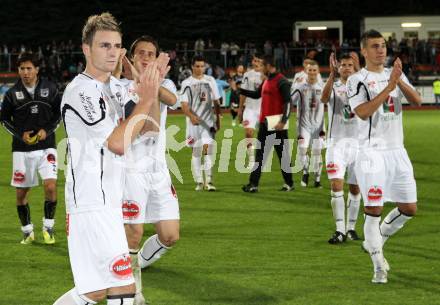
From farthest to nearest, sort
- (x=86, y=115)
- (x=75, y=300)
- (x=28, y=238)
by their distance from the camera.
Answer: (x=28, y=238) → (x=75, y=300) → (x=86, y=115)

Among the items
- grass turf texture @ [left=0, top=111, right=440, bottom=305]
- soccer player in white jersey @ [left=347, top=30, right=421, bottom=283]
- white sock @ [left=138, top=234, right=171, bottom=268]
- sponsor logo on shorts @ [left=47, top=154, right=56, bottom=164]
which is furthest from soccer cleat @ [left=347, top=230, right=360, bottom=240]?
sponsor logo on shorts @ [left=47, top=154, right=56, bottom=164]

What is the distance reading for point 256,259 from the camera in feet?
32.2

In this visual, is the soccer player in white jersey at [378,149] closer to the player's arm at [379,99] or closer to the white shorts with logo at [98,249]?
the player's arm at [379,99]

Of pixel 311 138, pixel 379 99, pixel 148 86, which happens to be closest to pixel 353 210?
pixel 379 99

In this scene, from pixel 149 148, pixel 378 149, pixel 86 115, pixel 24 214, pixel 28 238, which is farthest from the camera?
pixel 28 238

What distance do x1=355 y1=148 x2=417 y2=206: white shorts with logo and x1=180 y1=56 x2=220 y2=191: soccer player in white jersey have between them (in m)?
7.84

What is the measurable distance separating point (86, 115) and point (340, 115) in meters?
7.61

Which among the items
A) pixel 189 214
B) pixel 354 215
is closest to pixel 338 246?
pixel 354 215

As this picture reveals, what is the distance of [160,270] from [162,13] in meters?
56.4

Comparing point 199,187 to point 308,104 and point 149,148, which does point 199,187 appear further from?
point 149,148

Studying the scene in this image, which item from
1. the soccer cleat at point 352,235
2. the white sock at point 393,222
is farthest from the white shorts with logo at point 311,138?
the white sock at point 393,222

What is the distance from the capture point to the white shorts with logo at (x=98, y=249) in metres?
5.43

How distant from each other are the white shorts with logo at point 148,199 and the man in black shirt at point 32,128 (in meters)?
3.20

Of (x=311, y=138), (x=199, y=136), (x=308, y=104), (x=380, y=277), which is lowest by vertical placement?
(x=380, y=277)
